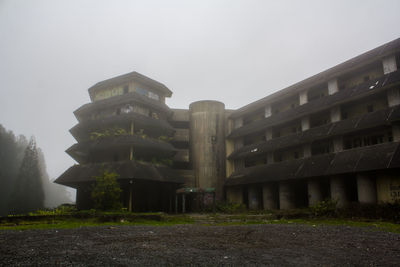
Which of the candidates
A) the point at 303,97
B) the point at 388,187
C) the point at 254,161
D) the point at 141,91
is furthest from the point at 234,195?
the point at 388,187

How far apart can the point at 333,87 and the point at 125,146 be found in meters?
21.4

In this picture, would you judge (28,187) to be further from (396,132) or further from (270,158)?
(396,132)

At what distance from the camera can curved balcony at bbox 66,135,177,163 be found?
108 ft

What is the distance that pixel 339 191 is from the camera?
26875 millimetres

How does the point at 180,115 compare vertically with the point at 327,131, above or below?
above

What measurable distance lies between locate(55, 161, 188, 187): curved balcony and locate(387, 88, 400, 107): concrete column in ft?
68.8

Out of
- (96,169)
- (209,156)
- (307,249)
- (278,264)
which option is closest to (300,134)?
(209,156)

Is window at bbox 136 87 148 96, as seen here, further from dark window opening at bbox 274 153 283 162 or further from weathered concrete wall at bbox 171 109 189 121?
dark window opening at bbox 274 153 283 162

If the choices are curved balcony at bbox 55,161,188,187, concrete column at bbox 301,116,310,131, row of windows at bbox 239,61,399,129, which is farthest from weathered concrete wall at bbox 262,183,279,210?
curved balcony at bbox 55,161,188,187

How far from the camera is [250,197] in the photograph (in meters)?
36.3

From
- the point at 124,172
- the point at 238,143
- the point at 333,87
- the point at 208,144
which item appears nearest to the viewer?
the point at 333,87

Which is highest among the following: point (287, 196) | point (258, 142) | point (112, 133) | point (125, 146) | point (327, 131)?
point (112, 133)

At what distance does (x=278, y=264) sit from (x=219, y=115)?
3437 centimetres

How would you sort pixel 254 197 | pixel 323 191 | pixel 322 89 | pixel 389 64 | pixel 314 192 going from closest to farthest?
1. pixel 389 64
2. pixel 314 192
3. pixel 323 191
4. pixel 322 89
5. pixel 254 197
